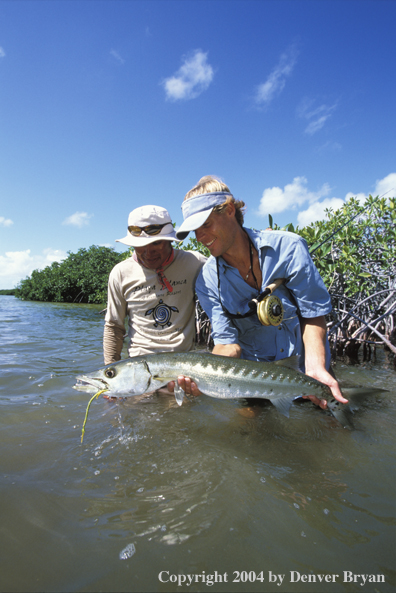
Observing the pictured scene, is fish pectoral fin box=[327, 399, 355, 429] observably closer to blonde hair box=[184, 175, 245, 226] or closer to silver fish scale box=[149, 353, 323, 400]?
silver fish scale box=[149, 353, 323, 400]

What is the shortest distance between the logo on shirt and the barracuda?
4.05 ft

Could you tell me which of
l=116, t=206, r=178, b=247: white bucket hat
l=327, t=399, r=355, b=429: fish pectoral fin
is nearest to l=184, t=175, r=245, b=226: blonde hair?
l=116, t=206, r=178, b=247: white bucket hat

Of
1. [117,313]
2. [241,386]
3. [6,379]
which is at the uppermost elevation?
[117,313]

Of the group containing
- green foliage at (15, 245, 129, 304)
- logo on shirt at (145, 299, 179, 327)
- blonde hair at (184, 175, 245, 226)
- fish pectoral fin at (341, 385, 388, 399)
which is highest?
green foliage at (15, 245, 129, 304)

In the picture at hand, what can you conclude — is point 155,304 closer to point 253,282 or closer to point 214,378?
point 253,282

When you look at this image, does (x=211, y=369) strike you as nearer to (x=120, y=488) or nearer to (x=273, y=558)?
(x=120, y=488)

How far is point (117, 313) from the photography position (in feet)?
14.2

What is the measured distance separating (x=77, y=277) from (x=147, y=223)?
129ft

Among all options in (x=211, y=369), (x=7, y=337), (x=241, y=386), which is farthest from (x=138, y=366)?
(x=7, y=337)

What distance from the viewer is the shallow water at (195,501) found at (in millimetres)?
1676

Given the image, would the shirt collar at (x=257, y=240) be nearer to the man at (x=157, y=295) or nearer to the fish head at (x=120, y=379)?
the man at (x=157, y=295)

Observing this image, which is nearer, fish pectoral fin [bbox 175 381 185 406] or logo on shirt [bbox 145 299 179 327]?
fish pectoral fin [bbox 175 381 185 406]

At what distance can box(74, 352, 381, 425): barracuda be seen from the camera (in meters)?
2.84

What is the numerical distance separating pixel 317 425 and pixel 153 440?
5.75 ft
